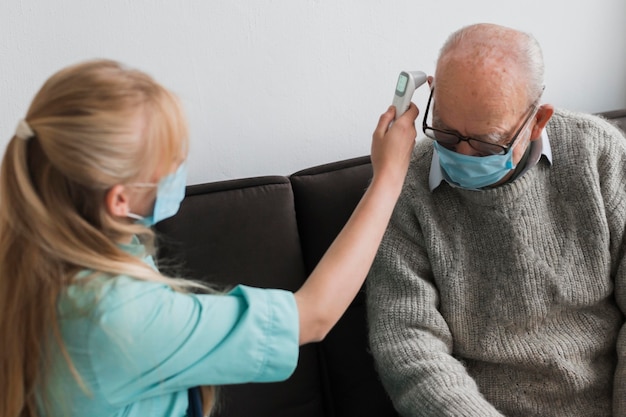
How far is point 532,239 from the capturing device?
4.71 ft

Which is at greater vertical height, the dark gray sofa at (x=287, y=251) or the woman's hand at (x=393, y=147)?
the woman's hand at (x=393, y=147)

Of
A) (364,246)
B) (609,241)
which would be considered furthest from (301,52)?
(609,241)

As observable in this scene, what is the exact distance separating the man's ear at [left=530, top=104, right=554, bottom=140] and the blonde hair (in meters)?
0.74

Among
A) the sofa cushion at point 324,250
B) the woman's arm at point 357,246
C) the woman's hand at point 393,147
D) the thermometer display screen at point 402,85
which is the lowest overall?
the sofa cushion at point 324,250

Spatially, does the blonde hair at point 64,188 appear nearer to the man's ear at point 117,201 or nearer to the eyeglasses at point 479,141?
the man's ear at point 117,201

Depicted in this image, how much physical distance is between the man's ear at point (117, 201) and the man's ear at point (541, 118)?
819mm

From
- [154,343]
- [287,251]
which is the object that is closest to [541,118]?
[287,251]

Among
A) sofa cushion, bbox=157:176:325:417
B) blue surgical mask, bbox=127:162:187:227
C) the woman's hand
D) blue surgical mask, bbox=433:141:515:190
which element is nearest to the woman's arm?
the woman's hand

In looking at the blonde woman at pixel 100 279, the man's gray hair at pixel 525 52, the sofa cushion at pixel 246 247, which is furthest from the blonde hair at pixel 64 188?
the man's gray hair at pixel 525 52

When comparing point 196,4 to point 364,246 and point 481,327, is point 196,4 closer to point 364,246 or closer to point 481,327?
point 364,246

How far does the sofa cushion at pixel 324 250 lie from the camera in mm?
1599

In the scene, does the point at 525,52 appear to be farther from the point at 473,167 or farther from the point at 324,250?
the point at 324,250

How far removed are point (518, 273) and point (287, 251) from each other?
19.3 inches

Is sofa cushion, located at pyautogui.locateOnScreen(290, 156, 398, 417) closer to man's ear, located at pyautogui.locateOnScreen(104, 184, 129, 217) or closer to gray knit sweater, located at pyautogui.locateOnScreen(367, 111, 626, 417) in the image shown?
gray knit sweater, located at pyautogui.locateOnScreen(367, 111, 626, 417)
